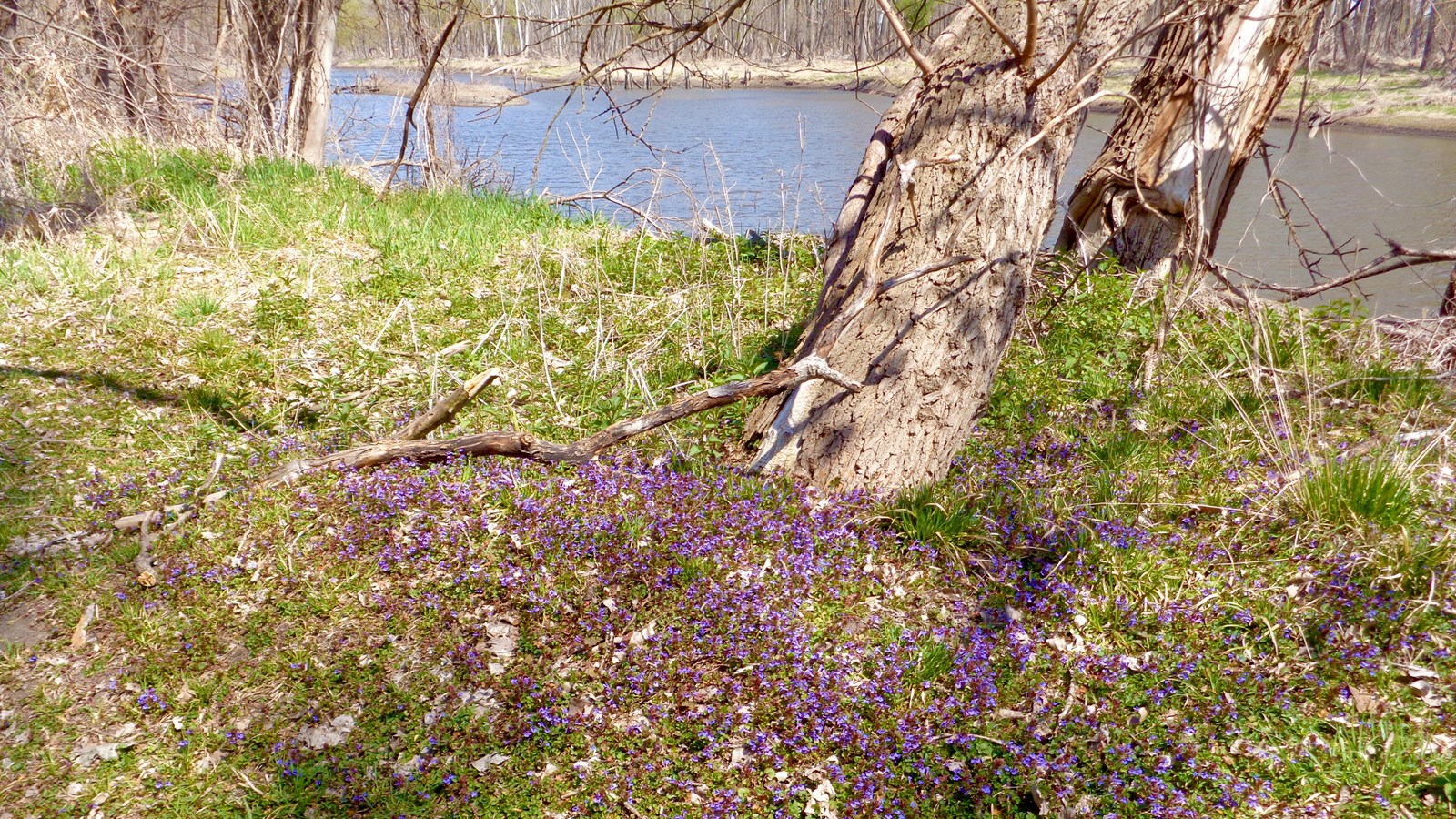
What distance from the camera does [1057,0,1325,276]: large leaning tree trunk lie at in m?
5.25

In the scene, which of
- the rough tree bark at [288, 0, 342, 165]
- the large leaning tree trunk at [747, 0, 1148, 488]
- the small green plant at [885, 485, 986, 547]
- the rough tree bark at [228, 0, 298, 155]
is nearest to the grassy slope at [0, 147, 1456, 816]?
the small green plant at [885, 485, 986, 547]

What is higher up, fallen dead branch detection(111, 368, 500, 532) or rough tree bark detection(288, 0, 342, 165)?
rough tree bark detection(288, 0, 342, 165)

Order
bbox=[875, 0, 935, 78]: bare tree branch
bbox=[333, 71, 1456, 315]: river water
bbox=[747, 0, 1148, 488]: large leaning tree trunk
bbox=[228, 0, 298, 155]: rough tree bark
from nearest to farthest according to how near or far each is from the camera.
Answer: bbox=[875, 0, 935, 78]: bare tree branch → bbox=[747, 0, 1148, 488]: large leaning tree trunk → bbox=[333, 71, 1456, 315]: river water → bbox=[228, 0, 298, 155]: rough tree bark

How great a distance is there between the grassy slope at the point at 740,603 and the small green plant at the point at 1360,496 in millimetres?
14

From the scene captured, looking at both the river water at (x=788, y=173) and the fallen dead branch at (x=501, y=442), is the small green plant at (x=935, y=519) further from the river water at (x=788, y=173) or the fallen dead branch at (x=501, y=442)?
the river water at (x=788, y=173)

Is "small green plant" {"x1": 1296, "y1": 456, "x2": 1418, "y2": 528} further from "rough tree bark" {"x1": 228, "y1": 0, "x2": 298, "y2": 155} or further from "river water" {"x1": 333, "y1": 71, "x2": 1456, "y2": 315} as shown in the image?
"rough tree bark" {"x1": 228, "y1": 0, "x2": 298, "y2": 155}

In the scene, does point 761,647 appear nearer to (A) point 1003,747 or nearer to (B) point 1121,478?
(A) point 1003,747

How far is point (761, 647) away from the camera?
3.01m

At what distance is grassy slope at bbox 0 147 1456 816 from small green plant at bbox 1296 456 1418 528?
0.04 ft

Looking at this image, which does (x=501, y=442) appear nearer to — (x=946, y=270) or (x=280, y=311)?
(x=946, y=270)

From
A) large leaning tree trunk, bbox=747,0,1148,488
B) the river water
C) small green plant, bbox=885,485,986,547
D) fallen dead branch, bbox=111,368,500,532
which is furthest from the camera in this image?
the river water

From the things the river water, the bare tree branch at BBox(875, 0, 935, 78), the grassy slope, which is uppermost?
the bare tree branch at BBox(875, 0, 935, 78)

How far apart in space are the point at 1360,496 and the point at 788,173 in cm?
559

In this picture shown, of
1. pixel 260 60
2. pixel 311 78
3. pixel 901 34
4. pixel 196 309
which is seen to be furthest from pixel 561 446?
pixel 260 60
